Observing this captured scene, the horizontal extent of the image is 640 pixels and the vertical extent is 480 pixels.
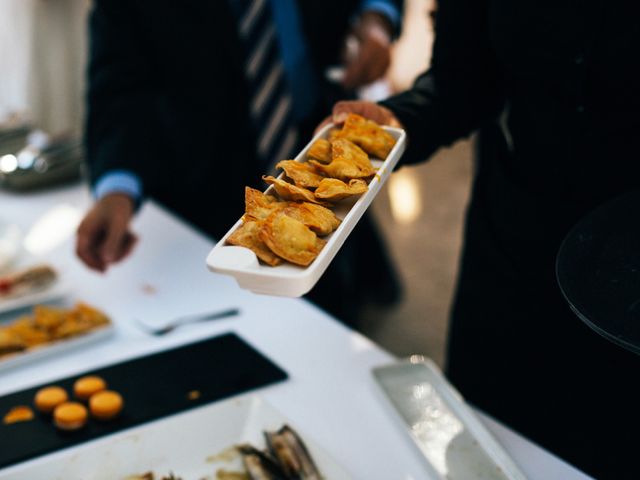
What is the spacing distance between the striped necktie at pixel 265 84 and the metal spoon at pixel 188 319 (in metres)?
0.60

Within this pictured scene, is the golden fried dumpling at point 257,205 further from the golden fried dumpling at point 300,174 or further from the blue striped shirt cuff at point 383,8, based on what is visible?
the blue striped shirt cuff at point 383,8

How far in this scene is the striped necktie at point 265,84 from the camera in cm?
179

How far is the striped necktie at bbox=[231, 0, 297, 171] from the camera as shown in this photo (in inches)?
70.3

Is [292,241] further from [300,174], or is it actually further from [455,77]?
[455,77]

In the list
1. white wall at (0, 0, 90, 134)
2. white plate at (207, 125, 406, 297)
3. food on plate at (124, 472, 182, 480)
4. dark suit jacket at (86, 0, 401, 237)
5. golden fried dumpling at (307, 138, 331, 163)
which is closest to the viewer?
white plate at (207, 125, 406, 297)

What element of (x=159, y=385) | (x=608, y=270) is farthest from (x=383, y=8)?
(x=608, y=270)

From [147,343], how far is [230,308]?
0.62 feet

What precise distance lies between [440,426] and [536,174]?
0.43m

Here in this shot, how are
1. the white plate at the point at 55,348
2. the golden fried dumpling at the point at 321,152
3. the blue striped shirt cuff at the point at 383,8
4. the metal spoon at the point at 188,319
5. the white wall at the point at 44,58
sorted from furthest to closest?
the white wall at the point at 44,58
the blue striped shirt cuff at the point at 383,8
the metal spoon at the point at 188,319
the white plate at the point at 55,348
the golden fried dumpling at the point at 321,152

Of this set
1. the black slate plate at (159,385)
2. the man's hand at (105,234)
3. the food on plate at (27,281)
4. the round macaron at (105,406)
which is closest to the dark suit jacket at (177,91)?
the man's hand at (105,234)

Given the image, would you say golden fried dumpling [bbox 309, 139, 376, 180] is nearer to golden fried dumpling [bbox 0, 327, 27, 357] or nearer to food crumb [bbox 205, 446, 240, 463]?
food crumb [bbox 205, 446, 240, 463]

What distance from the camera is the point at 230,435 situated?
1047 millimetres

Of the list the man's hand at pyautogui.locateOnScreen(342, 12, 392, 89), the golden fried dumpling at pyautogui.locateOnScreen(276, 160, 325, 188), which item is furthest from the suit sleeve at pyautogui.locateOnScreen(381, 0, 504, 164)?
the man's hand at pyautogui.locateOnScreen(342, 12, 392, 89)

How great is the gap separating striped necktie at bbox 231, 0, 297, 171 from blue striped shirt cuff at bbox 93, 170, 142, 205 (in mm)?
389
